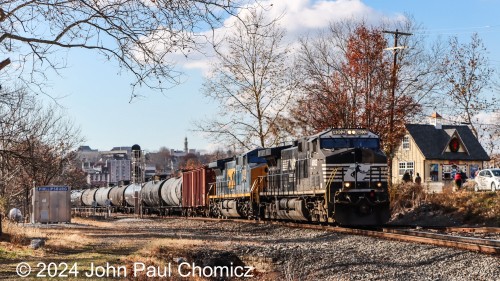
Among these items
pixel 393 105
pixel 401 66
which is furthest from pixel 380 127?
pixel 401 66

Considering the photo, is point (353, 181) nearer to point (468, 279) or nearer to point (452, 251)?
point (452, 251)

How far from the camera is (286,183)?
29.5 m

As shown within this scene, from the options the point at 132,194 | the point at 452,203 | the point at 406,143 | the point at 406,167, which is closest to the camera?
the point at 452,203

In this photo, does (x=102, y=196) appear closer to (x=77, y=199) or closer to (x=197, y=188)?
(x=77, y=199)

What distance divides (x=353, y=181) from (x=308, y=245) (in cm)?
472

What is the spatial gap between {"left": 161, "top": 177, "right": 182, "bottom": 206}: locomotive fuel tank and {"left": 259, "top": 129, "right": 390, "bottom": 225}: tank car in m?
23.5

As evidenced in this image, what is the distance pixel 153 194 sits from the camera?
57.1m

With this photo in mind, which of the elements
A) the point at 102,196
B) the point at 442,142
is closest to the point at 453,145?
the point at 442,142

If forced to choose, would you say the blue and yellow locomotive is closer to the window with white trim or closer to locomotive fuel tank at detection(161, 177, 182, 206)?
locomotive fuel tank at detection(161, 177, 182, 206)

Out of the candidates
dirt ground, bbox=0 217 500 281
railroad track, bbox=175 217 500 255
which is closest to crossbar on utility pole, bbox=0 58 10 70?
dirt ground, bbox=0 217 500 281

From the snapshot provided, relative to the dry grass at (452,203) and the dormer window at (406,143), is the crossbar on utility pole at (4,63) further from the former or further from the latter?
the dormer window at (406,143)

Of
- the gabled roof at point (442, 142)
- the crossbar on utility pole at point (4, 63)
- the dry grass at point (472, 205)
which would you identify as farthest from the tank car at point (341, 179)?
the gabled roof at point (442, 142)

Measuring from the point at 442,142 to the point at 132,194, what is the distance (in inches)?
1338

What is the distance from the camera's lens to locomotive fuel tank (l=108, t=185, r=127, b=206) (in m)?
65.2
